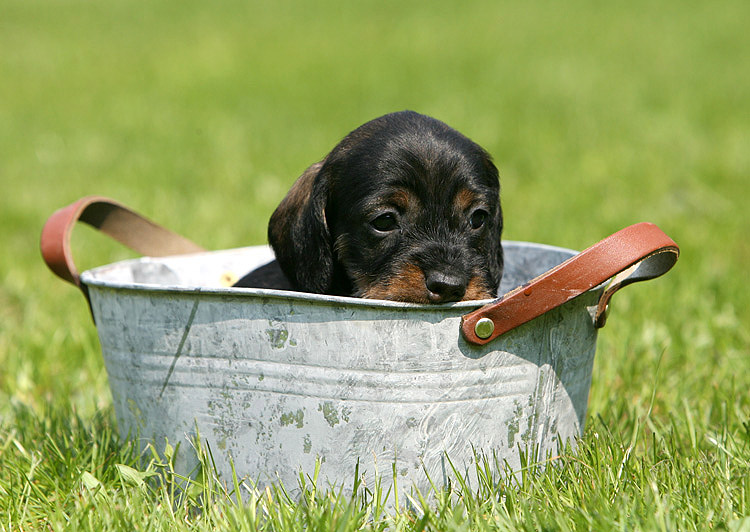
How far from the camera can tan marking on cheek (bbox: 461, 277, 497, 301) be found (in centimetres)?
256

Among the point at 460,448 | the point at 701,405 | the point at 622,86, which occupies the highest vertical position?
the point at 622,86

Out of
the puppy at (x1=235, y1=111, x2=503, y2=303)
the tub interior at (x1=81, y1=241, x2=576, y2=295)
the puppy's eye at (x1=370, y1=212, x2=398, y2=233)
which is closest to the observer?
the puppy at (x1=235, y1=111, x2=503, y2=303)

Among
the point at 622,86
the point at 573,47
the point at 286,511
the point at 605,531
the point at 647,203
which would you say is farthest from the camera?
the point at 573,47

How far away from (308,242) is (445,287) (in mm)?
755

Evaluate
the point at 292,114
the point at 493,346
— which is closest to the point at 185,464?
the point at 493,346

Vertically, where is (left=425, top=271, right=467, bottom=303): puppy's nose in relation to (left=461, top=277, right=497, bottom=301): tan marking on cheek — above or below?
above

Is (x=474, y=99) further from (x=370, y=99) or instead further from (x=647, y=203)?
(x=647, y=203)

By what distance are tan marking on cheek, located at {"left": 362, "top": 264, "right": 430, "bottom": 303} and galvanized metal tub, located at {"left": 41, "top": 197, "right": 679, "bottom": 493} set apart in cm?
24

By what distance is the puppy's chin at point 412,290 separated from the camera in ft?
8.12

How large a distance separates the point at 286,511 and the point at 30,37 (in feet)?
56.1

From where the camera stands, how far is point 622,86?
10.2 meters

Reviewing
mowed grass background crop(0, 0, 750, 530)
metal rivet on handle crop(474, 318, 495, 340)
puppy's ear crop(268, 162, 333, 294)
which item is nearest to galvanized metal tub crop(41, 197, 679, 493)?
metal rivet on handle crop(474, 318, 495, 340)

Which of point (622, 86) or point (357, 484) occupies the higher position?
point (622, 86)

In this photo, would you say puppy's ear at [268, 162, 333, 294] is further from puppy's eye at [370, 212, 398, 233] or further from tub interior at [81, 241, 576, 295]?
tub interior at [81, 241, 576, 295]
